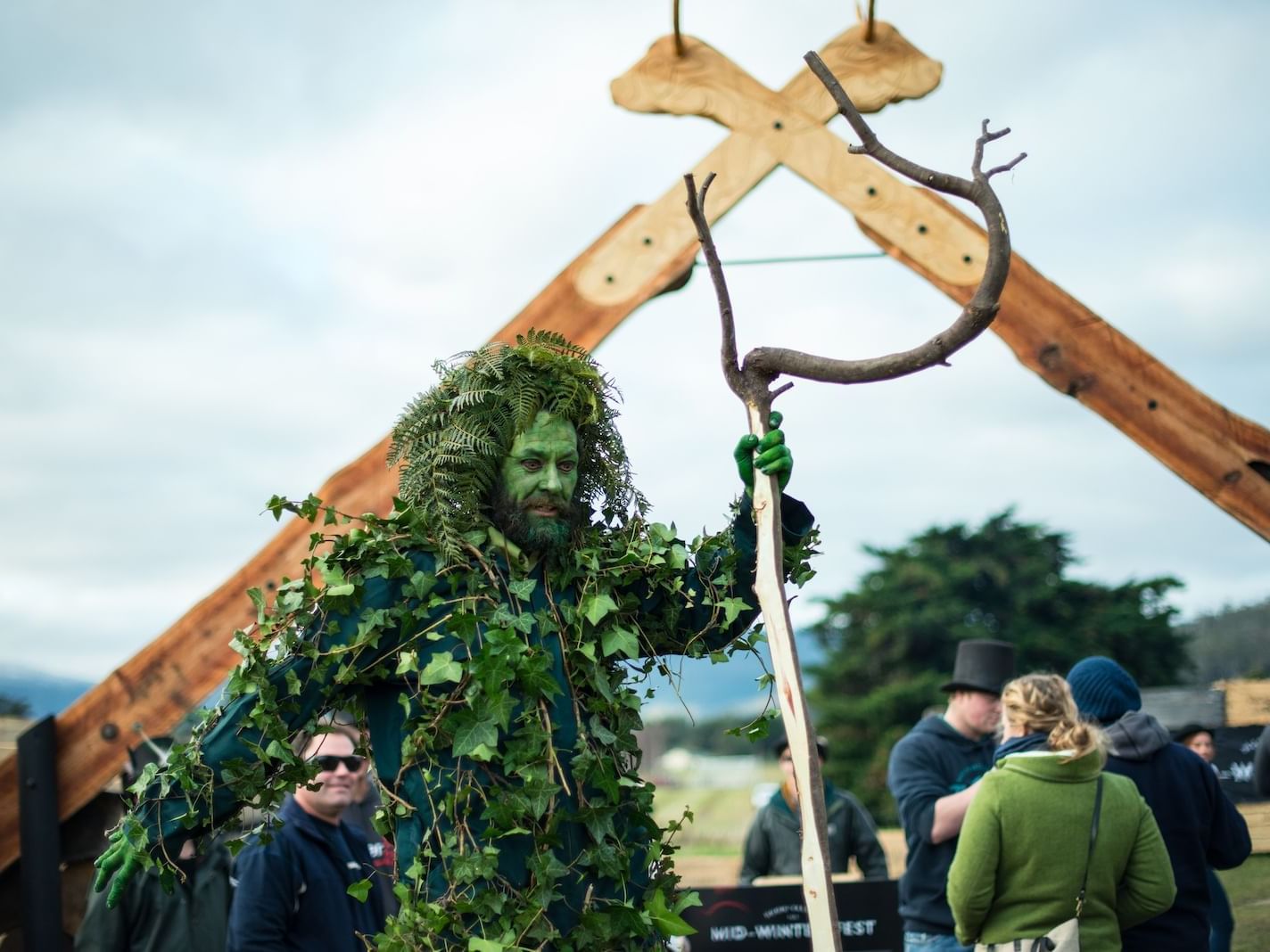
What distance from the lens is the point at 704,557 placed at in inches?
128

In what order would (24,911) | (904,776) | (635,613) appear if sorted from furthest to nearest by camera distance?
1. (24,911)
2. (904,776)
3. (635,613)

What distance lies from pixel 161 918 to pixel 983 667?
3074 millimetres

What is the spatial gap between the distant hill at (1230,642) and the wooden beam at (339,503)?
11717mm

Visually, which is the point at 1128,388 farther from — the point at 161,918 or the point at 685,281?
the point at 161,918

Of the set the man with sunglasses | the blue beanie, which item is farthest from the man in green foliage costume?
the blue beanie

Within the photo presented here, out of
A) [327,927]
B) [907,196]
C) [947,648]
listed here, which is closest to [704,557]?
[327,927]

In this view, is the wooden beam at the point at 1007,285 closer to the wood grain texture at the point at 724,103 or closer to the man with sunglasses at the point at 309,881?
the wood grain texture at the point at 724,103

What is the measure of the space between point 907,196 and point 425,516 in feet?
9.65

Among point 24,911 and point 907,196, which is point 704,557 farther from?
point 24,911

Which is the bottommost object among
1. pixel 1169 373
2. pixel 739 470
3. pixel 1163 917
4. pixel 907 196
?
pixel 1163 917

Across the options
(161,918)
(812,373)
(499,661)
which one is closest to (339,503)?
(161,918)

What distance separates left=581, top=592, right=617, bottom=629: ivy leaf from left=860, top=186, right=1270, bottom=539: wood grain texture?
277 centimetres

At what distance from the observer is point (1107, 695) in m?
4.07

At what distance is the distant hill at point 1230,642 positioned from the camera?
16.2m
